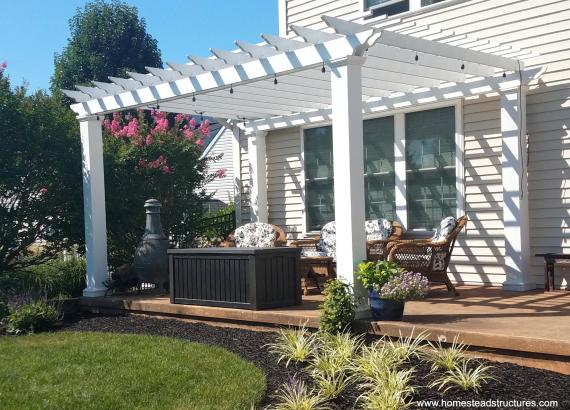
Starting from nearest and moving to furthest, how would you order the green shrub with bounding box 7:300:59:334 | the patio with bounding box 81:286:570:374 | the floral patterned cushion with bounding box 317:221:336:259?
the patio with bounding box 81:286:570:374 < the green shrub with bounding box 7:300:59:334 < the floral patterned cushion with bounding box 317:221:336:259

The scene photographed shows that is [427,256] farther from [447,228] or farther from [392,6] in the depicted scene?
[392,6]

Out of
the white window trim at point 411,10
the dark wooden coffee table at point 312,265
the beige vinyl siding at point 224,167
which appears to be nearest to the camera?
the dark wooden coffee table at point 312,265

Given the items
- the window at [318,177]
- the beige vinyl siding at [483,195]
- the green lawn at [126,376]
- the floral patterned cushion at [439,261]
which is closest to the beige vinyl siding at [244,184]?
the window at [318,177]

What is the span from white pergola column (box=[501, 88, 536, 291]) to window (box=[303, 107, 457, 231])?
2.79 ft

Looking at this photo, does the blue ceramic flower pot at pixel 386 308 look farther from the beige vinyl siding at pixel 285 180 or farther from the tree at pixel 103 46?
the tree at pixel 103 46

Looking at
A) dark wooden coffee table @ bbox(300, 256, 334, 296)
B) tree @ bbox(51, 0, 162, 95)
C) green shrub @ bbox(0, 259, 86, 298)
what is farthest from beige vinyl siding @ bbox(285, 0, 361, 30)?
tree @ bbox(51, 0, 162, 95)

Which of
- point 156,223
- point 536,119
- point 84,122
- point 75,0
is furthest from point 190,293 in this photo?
point 75,0

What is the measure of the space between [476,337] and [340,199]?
1.69 m

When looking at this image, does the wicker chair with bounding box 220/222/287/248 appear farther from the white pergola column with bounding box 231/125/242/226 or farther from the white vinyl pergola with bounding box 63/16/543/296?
the white pergola column with bounding box 231/125/242/226

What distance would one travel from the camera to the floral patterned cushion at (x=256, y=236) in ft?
30.3

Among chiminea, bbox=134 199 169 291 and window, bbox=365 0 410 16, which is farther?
window, bbox=365 0 410 16

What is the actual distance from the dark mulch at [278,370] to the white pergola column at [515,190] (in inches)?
119

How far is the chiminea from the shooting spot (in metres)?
8.22

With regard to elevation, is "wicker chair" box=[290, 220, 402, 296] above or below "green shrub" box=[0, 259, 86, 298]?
above
